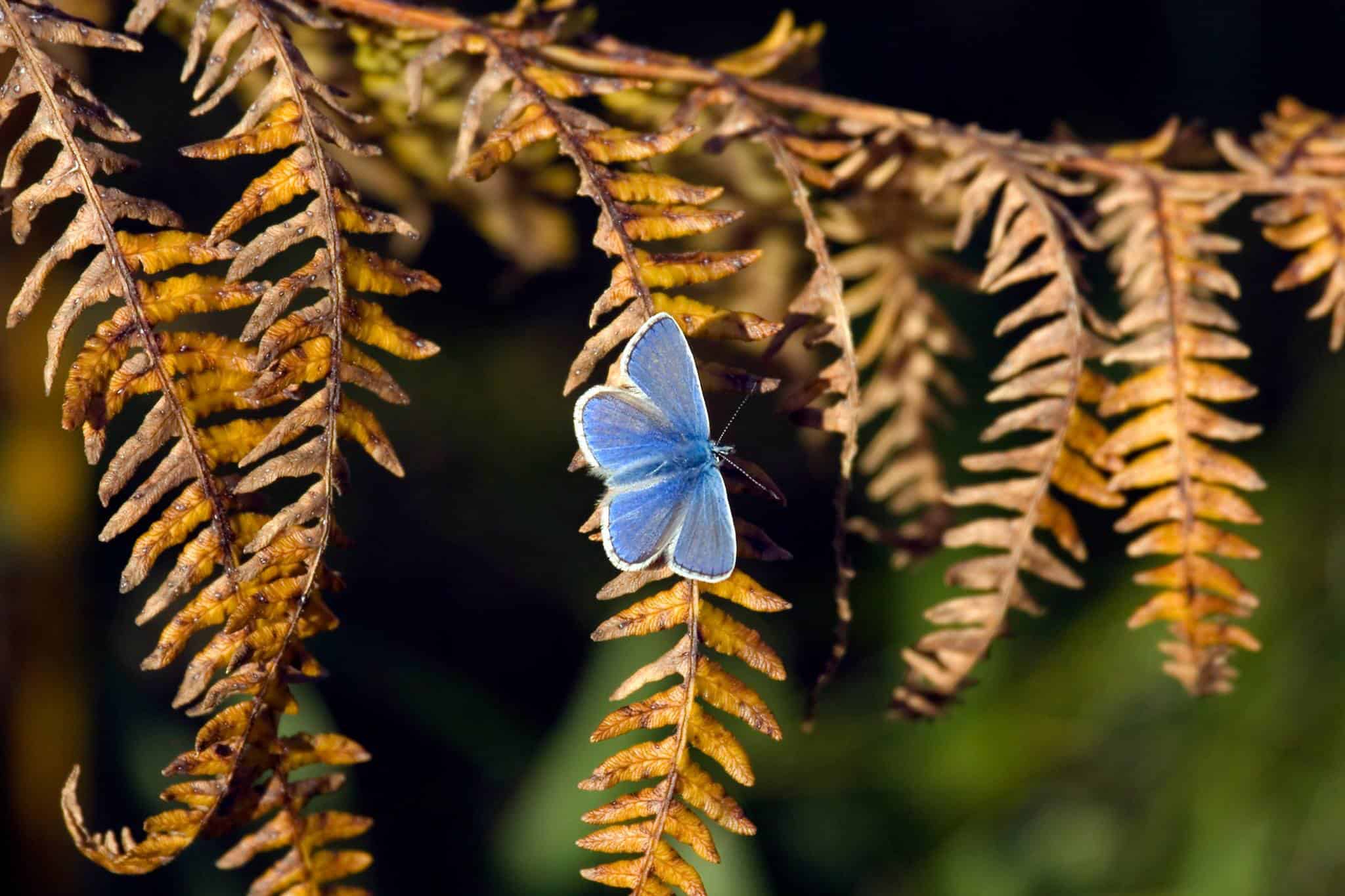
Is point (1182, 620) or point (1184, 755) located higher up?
point (1184, 755)

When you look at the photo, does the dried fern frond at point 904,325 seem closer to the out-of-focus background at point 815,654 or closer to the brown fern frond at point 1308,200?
the out-of-focus background at point 815,654

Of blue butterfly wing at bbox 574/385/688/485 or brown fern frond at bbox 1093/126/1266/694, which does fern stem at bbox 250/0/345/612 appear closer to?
blue butterfly wing at bbox 574/385/688/485

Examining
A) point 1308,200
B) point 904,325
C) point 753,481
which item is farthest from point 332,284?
point 1308,200

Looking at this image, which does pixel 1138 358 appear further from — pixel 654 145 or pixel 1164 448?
pixel 654 145

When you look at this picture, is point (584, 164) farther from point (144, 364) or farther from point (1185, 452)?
point (1185, 452)

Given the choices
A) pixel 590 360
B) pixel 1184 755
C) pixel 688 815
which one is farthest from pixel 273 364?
pixel 1184 755

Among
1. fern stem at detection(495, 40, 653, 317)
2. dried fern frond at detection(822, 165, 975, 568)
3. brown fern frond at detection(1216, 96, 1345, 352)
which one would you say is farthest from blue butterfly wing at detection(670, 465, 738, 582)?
brown fern frond at detection(1216, 96, 1345, 352)
